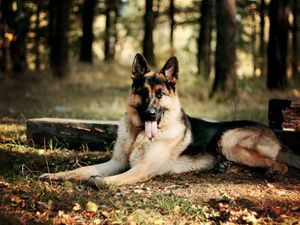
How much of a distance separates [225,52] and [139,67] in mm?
8006

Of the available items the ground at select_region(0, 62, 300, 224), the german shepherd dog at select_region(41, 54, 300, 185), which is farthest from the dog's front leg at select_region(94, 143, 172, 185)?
the ground at select_region(0, 62, 300, 224)

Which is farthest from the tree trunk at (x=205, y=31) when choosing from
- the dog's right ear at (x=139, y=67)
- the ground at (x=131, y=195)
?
the dog's right ear at (x=139, y=67)

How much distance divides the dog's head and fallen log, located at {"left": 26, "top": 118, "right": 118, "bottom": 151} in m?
1.62

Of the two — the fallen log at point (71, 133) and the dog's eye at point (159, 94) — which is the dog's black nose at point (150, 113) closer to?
the dog's eye at point (159, 94)

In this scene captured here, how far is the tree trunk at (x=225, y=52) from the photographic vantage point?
1351 centimetres

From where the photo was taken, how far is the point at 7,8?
53.2 feet

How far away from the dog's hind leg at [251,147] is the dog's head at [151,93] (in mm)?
1125

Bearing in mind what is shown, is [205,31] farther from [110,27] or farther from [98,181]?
[98,181]

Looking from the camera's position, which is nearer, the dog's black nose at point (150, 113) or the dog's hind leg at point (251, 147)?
the dog's black nose at point (150, 113)

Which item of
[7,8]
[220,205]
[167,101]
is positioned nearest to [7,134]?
[167,101]

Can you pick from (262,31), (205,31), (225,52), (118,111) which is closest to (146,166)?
(118,111)

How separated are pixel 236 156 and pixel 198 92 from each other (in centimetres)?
877

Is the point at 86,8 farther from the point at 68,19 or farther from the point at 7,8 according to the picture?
the point at 7,8

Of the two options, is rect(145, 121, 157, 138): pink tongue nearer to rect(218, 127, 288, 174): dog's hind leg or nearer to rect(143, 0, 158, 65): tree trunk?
rect(218, 127, 288, 174): dog's hind leg
